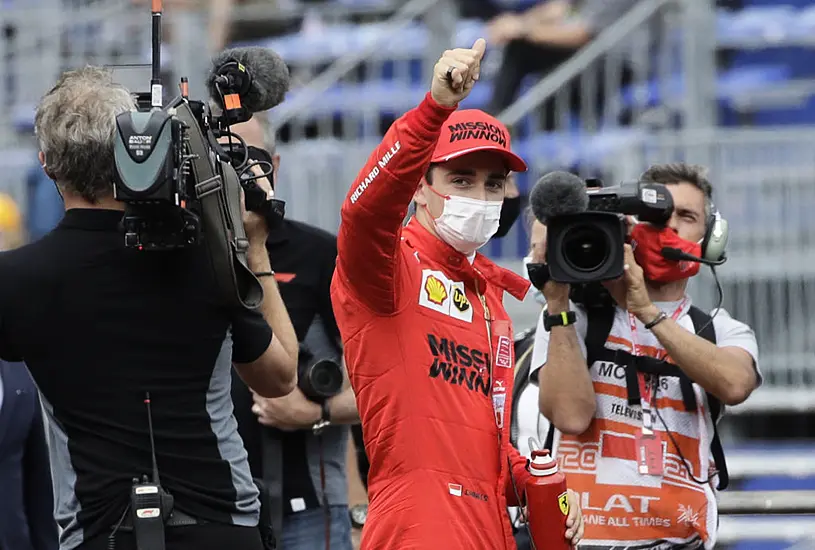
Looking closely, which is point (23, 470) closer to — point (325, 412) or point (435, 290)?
point (325, 412)

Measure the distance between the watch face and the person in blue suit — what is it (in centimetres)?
106

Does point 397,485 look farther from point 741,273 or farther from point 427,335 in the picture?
point 741,273

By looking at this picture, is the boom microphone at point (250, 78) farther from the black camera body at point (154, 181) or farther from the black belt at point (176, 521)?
the black belt at point (176, 521)

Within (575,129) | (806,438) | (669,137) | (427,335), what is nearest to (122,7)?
(575,129)

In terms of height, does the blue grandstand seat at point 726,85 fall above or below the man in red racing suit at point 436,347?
above

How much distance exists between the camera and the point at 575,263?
4164 millimetres

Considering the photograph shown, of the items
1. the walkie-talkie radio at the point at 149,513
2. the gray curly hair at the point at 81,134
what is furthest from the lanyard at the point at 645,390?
the gray curly hair at the point at 81,134

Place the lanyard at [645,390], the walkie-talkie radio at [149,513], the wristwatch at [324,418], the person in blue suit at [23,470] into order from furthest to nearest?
the person in blue suit at [23,470]
the wristwatch at [324,418]
the lanyard at [645,390]
the walkie-talkie radio at [149,513]

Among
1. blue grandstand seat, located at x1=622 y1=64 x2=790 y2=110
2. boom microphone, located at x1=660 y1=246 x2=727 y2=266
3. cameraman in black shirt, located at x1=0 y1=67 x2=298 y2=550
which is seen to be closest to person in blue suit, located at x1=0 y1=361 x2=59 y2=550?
cameraman in black shirt, located at x1=0 y1=67 x2=298 y2=550

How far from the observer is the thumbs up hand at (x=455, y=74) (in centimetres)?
294

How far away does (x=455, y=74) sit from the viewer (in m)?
2.93

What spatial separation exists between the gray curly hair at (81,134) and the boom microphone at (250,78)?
28 centimetres

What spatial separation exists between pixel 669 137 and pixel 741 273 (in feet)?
2.99

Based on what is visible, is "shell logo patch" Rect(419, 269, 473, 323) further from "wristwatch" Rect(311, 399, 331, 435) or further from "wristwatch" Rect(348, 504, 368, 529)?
"wristwatch" Rect(348, 504, 368, 529)
